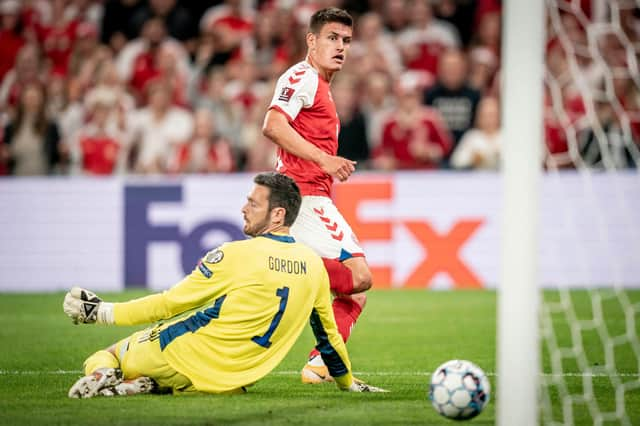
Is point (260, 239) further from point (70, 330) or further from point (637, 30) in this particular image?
point (637, 30)

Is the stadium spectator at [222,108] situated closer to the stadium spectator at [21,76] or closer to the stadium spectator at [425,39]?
the stadium spectator at [21,76]

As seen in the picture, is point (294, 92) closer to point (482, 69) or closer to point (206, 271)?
point (206, 271)

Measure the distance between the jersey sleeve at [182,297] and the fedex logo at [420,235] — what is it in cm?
765

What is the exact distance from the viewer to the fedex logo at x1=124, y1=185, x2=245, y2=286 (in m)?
14.1

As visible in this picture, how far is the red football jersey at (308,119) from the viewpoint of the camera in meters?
7.14

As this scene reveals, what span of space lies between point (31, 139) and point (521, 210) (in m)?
11.1

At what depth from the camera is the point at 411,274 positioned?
46.0 feet

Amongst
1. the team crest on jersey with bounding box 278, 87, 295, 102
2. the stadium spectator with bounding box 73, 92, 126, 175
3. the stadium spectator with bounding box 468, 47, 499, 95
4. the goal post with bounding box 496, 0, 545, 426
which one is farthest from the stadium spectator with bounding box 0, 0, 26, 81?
the goal post with bounding box 496, 0, 545, 426

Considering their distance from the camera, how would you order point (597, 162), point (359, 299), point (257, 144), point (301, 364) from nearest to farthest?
point (359, 299) → point (301, 364) → point (597, 162) → point (257, 144)

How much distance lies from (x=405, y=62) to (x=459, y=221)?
10.2 ft

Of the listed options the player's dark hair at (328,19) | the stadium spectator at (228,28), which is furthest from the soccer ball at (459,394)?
the stadium spectator at (228,28)

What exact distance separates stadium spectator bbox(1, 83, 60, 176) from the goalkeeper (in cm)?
884

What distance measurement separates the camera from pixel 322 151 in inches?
273

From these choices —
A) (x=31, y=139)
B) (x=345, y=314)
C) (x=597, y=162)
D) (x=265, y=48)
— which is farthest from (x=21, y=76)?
(x=345, y=314)
